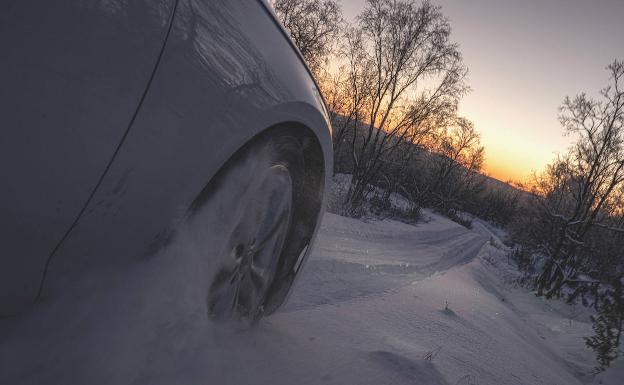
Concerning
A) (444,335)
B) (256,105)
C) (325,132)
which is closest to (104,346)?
(256,105)

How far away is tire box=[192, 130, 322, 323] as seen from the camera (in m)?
1.23

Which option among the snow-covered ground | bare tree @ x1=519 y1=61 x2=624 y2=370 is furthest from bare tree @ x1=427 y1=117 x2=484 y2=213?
the snow-covered ground

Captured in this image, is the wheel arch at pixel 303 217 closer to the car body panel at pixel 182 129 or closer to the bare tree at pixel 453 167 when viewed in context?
the car body panel at pixel 182 129

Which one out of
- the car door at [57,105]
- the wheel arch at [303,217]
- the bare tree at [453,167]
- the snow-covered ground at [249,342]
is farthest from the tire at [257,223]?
the bare tree at [453,167]

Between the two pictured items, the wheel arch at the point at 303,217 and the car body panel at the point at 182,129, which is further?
the wheel arch at the point at 303,217

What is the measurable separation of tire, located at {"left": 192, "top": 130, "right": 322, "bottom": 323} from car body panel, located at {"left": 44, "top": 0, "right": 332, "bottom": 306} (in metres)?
0.12

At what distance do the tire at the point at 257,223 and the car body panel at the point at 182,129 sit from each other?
0.12 meters

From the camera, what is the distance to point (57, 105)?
663mm

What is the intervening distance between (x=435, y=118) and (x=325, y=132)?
19.2 meters

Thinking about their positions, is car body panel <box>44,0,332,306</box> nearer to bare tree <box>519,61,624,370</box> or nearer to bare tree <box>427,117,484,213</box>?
bare tree <box>519,61,624,370</box>

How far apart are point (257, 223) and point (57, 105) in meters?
0.87

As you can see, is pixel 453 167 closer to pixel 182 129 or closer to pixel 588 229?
pixel 588 229

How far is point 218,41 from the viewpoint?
96cm

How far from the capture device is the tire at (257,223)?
123cm
